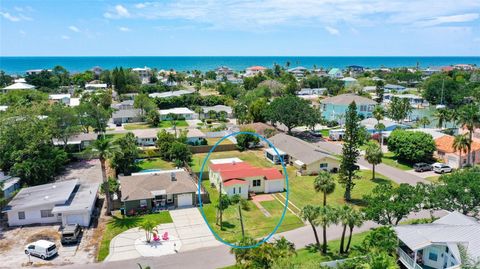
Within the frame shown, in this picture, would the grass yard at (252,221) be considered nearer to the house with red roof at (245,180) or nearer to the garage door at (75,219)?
the house with red roof at (245,180)

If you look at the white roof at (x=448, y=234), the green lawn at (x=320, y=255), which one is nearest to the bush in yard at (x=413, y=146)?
the white roof at (x=448, y=234)

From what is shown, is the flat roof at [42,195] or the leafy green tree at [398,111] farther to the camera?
the leafy green tree at [398,111]

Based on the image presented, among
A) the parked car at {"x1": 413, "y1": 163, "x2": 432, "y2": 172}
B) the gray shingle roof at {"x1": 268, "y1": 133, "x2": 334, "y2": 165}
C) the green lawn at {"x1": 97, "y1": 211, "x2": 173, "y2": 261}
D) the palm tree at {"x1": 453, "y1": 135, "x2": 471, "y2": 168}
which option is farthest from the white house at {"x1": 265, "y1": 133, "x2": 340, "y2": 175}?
the green lawn at {"x1": 97, "y1": 211, "x2": 173, "y2": 261}

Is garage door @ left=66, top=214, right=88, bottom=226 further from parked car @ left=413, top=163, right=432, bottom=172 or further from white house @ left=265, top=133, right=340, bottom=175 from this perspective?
parked car @ left=413, top=163, right=432, bottom=172

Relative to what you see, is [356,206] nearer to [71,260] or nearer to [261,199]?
[261,199]

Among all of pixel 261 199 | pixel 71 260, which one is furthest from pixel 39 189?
pixel 261 199

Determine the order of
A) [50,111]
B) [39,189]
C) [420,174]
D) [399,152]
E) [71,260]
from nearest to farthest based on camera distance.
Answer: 1. [71,260]
2. [39,189]
3. [420,174]
4. [399,152]
5. [50,111]
